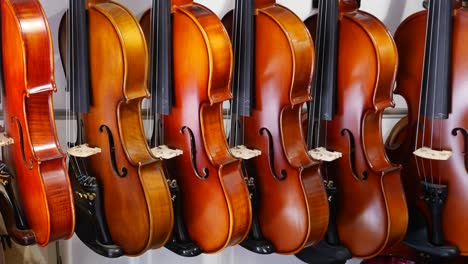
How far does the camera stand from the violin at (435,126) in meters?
A: 2.41

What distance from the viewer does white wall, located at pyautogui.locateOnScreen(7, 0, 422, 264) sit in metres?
2.46

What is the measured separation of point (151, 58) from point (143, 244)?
24.2 inches

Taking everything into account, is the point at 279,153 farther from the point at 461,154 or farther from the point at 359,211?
the point at 461,154

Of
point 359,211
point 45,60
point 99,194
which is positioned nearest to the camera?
point 45,60

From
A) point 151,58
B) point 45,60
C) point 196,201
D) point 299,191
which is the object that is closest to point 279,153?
point 299,191

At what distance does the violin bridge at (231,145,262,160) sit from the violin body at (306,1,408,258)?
33cm

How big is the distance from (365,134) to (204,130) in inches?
24.1

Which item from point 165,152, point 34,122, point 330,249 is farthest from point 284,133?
point 34,122

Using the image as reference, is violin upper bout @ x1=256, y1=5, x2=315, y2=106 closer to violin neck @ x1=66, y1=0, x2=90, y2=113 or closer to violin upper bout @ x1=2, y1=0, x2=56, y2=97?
violin neck @ x1=66, y1=0, x2=90, y2=113

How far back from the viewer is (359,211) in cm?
250

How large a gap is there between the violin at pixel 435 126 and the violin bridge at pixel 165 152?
884 millimetres

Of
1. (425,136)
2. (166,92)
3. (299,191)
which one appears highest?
(166,92)

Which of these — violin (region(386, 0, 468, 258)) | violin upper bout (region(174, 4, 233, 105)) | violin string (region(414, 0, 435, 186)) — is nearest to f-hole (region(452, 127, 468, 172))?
violin (region(386, 0, 468, 258))

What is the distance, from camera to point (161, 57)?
2.21 metres
